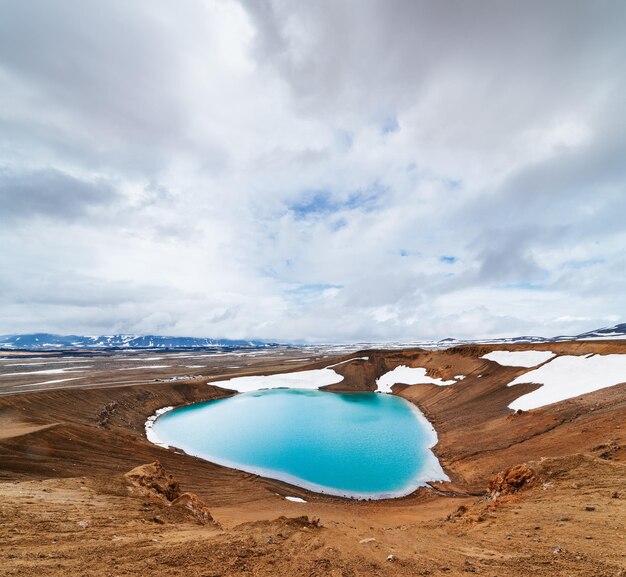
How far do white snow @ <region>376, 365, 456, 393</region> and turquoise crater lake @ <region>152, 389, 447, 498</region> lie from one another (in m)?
8.25

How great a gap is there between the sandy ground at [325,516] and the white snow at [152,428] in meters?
11.4

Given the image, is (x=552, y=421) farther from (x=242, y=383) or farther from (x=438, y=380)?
(x=242, y=383)

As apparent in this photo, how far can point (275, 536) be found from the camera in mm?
10000

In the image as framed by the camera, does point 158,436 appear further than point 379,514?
Yes

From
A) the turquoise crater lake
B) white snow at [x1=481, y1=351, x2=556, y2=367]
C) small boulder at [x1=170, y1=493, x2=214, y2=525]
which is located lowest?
the turquoise crater lake

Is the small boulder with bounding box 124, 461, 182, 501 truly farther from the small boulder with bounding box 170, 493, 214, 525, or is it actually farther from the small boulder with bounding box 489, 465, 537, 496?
the small boulder with bounding box 489, 465, 537, 496

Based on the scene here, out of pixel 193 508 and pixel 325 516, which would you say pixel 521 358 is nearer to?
pixel 325 516

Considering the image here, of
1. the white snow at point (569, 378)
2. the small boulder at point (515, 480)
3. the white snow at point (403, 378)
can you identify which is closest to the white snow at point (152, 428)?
the small boulder at point (515, 480)

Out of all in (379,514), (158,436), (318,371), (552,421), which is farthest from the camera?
(318,371)

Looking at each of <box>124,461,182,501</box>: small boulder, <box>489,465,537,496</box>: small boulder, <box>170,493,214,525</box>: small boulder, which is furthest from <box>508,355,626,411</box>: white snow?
<box>124,461,182,501</box>: small boulder

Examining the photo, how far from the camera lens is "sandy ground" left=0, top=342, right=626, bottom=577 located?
8.07 m

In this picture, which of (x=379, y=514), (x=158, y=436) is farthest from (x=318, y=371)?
(x=379, y=514)

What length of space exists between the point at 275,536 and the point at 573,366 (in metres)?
49.8

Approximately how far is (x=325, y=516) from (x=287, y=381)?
2706 inches
